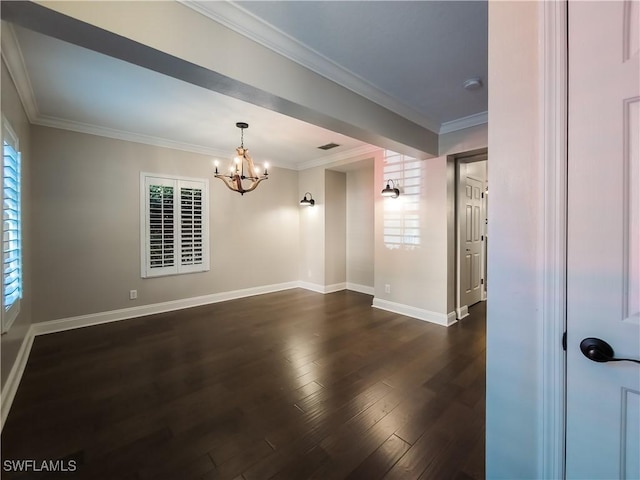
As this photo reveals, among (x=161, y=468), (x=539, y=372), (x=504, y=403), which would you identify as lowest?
(x=161, y=468)

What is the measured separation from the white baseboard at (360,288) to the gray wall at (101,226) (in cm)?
238

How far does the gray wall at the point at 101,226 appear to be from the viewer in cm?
341

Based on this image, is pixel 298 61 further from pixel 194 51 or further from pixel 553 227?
pixel 553 227

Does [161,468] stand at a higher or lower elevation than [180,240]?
lower

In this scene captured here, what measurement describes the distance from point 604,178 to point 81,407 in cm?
325

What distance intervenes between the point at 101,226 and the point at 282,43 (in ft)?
11.8

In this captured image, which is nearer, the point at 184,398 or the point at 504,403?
the point at 504,403

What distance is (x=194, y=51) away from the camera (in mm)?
1585

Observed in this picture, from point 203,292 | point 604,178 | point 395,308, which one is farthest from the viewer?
point 203,292

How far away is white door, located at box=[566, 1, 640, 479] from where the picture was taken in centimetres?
78

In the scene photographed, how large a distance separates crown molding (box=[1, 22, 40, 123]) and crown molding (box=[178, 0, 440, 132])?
139 cm

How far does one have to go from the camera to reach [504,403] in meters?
0.99

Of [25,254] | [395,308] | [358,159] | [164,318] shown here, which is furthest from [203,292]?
[358,159]

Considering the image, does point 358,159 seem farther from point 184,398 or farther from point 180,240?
point 184,398
